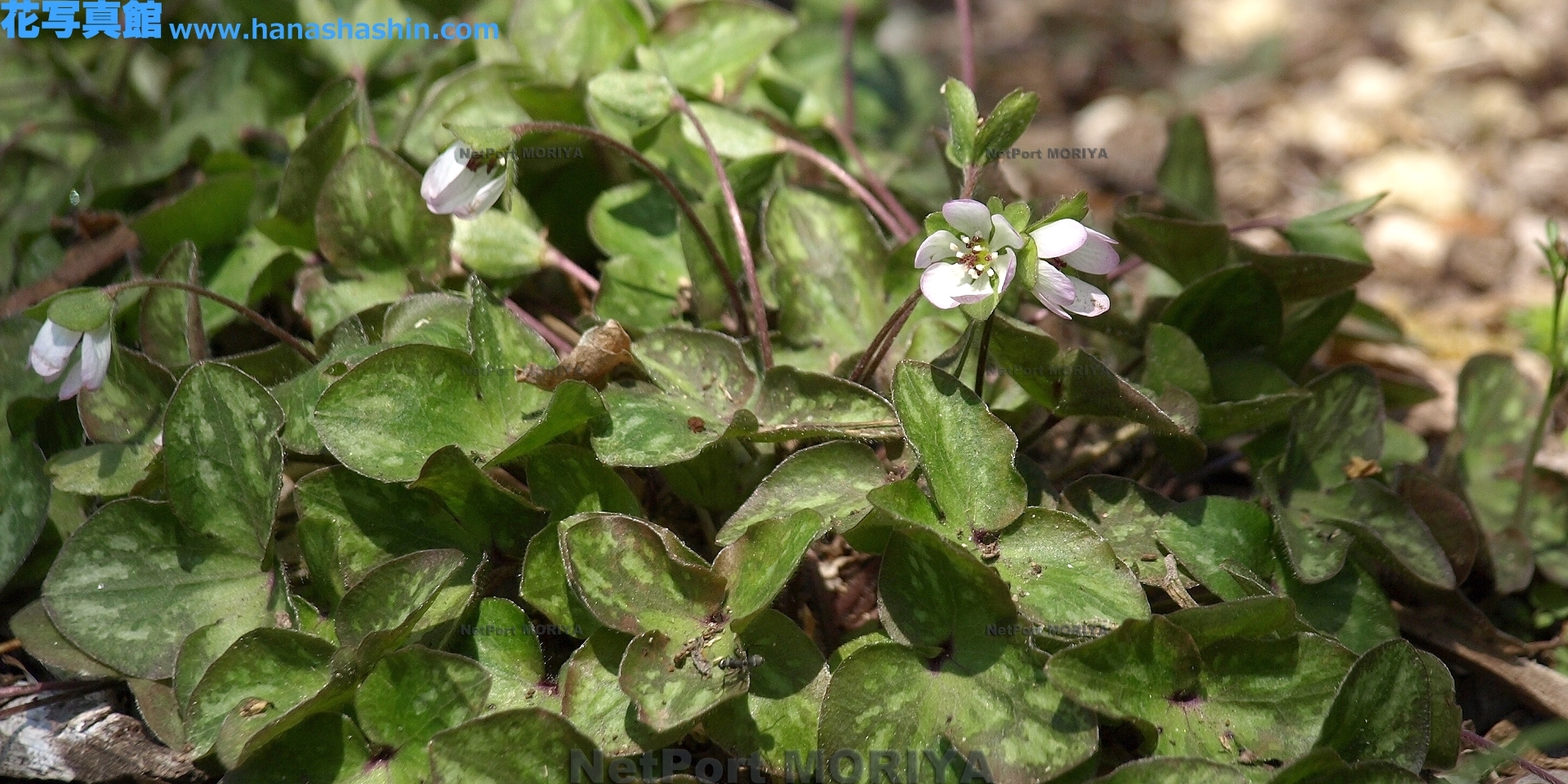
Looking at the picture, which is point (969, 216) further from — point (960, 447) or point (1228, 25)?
point (1228, 25)

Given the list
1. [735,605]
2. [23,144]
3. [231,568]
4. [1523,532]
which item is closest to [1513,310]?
[1523,532]

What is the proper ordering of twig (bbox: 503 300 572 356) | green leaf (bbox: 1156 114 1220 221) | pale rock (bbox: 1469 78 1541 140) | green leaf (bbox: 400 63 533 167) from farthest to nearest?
pale rock (bbox: 1469 78 1541 140), green leaf (bbox: 1156 114 1220 221), green leaf (bbox: 400 63 533 167), twig (bbox: 503 300 572 356)

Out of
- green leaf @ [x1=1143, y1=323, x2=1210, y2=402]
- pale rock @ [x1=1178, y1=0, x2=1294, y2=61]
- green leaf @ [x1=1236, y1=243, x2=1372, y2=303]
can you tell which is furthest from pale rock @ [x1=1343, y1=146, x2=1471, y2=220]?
green leaf @ [x1=1143, y1=323, x2=1210, y2=402]

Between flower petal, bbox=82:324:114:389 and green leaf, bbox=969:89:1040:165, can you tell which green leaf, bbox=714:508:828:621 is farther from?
flower petal, bbox=82:324:114:389

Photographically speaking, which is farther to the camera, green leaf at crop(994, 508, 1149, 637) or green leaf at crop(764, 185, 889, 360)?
green leaf at crop(764, 185, 889, 360)

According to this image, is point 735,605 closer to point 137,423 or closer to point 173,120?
point 137,423
